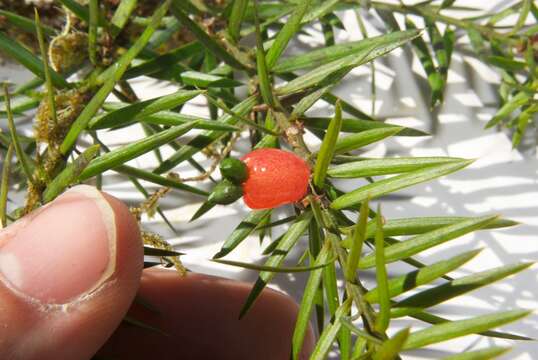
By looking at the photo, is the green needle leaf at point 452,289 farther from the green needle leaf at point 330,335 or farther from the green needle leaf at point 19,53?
the green needle leaf at point 19,53

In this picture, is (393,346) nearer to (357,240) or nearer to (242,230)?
(357,240)

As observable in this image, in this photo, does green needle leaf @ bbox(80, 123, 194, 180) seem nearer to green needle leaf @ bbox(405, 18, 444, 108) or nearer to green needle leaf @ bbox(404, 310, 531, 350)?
green needle leaf @ bbox(404, 310, 531, 350)

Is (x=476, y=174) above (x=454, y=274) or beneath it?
above

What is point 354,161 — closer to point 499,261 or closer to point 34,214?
point 34,214

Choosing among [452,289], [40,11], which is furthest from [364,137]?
[40,11]

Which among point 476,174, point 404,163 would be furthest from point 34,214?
point 476,174

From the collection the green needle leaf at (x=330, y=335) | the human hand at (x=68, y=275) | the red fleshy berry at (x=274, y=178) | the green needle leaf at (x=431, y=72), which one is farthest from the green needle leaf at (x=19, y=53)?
the green needle leaf at (x=431, y=72)
